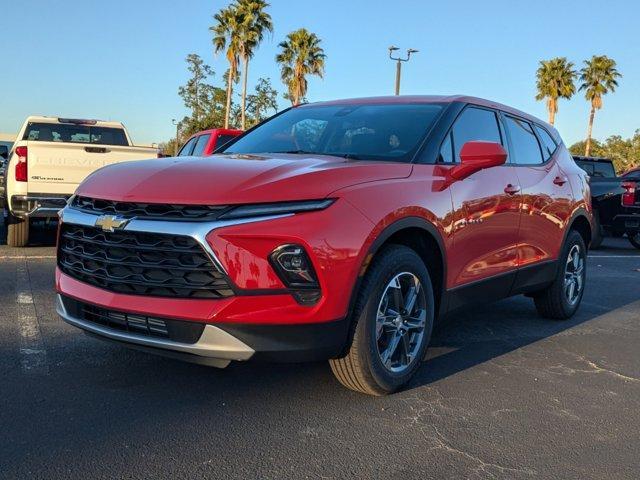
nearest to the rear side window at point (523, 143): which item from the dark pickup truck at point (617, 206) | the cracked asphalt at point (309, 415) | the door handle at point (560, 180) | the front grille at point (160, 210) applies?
the door handle at point (560, 180)

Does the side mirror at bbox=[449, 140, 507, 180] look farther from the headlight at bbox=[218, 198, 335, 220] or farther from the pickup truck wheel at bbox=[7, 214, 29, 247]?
the pickup truck wheel at bbox=[7, 214, 29, 247]

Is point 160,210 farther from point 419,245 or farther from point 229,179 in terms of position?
point 419,245

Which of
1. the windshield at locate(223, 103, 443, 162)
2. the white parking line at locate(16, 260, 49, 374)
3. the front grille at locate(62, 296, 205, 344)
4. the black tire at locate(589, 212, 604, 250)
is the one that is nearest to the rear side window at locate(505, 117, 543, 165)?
the windshield at locate(223, 103, 443, 162)

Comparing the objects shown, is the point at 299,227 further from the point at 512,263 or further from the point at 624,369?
the point at 624,369

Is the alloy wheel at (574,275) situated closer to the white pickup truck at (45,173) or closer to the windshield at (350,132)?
the windshield at (350,132)

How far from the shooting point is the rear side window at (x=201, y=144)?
37.2 feet

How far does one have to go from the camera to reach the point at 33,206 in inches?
325

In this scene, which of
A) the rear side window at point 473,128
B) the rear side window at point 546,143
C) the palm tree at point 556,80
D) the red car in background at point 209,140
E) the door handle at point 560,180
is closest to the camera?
the rear side window at point 473,128

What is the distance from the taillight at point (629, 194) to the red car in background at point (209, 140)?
7131mm

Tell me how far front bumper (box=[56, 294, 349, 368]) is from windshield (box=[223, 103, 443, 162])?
1.29m

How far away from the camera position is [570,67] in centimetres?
3966

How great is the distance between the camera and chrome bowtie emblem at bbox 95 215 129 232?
10.1ft

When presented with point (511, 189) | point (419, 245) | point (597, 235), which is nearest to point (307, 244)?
point (419, 245)

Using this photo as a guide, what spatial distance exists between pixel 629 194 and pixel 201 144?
791 centimetres
